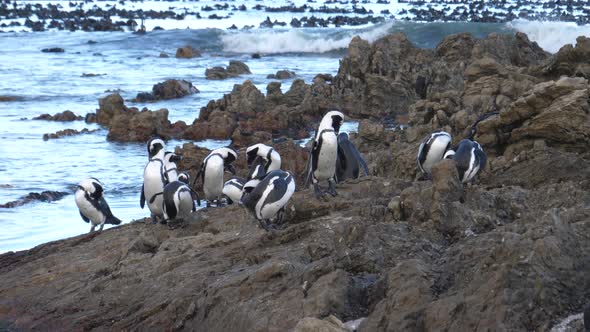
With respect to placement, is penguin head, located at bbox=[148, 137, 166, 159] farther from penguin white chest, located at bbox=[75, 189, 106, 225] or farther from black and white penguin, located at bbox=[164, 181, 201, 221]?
penguin white chest, located at bbox=[75, 189, 106, 225]

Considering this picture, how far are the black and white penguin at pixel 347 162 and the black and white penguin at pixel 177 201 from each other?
5.67 ft

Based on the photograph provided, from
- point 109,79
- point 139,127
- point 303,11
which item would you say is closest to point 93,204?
point 139,127

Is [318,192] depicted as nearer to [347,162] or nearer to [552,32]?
[347,162]

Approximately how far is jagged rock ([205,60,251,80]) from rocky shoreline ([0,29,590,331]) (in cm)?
1797

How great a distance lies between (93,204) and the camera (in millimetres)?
11820

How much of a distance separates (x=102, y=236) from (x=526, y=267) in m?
5.52

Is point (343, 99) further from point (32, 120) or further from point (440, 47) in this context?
point (32, 120)

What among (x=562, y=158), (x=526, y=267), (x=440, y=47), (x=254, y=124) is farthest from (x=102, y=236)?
(x=440, y=47)

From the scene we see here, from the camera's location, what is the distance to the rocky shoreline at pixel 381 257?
6297 millimetres

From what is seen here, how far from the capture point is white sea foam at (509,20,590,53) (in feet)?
122

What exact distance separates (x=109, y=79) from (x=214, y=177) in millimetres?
20346

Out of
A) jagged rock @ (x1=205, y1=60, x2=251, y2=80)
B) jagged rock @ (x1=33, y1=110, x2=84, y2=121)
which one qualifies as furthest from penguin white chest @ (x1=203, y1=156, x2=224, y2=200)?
jagged rock @ (x1=205, y1=60, x2=251, y2=80)

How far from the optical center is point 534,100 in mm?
11383

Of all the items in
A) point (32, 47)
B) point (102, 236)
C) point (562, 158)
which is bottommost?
point (32, 47)
